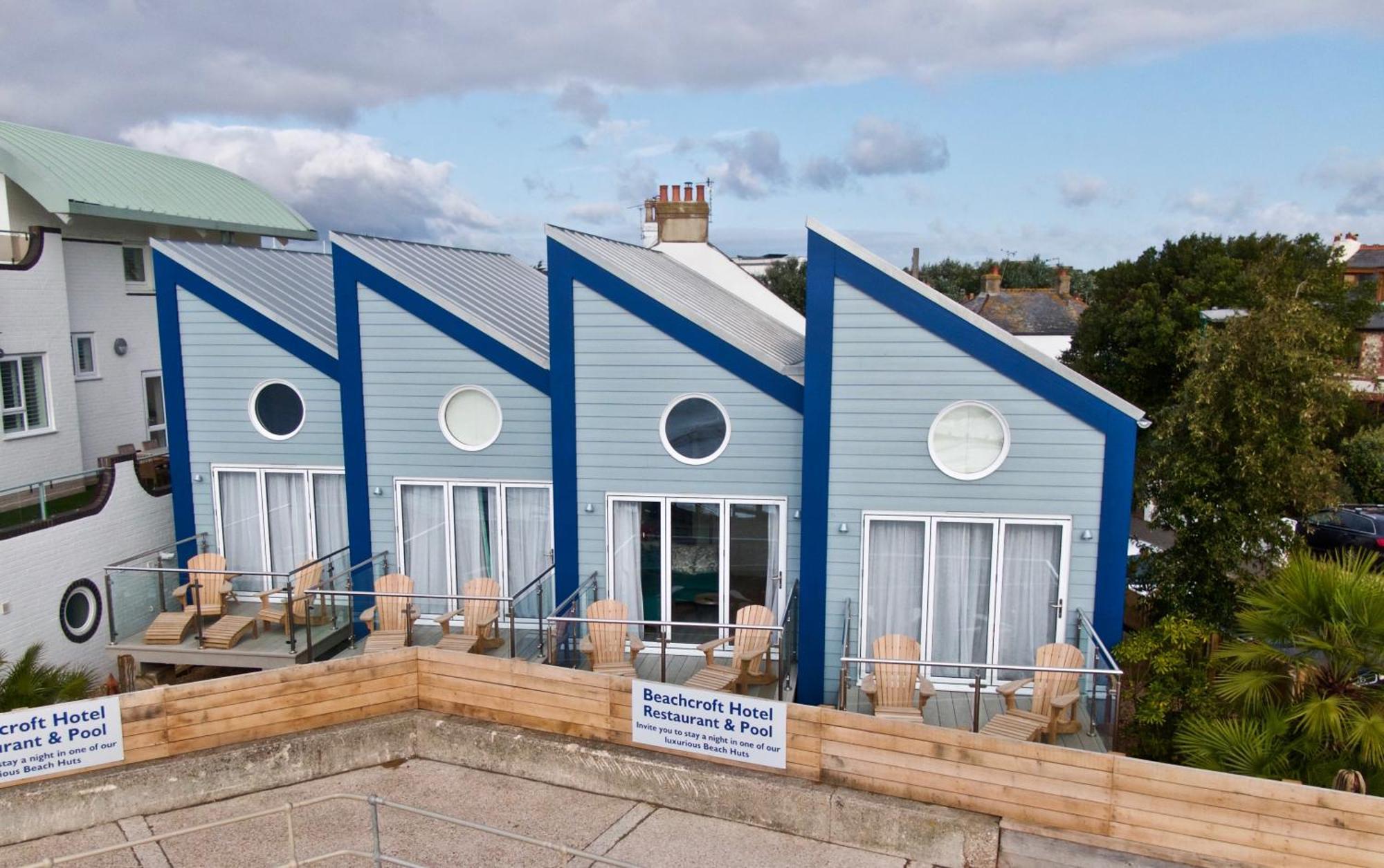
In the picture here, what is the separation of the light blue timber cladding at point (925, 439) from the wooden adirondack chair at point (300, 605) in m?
7.00

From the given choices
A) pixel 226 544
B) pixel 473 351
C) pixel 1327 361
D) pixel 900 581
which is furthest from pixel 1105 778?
Result: pixel 226 544

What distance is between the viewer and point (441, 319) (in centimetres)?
1189

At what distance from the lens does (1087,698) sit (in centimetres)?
981

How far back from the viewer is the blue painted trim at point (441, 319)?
11805mm

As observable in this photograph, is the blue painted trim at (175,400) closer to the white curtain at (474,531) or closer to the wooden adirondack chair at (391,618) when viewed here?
the wooden adirondack chair at (391,618)

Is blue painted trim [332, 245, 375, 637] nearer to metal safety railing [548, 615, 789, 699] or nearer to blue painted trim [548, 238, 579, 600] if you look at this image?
blue painted trim [548, 238, 579, 600]

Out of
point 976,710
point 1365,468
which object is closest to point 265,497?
point 976,710

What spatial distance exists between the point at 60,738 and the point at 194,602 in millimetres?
3990

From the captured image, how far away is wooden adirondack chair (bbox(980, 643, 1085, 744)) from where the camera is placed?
891cm

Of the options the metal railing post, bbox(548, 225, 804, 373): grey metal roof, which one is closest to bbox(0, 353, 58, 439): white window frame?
bbox(548, 225, 804, 373): grey metal roof

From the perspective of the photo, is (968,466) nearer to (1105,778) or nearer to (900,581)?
(900,581)

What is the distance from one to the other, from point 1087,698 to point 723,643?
399 centimetres

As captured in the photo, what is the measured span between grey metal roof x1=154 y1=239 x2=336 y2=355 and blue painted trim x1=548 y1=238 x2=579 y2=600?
3.71 m

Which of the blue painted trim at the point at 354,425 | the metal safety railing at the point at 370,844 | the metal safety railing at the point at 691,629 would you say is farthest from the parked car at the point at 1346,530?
the metal safety railing at the point at 370,844
